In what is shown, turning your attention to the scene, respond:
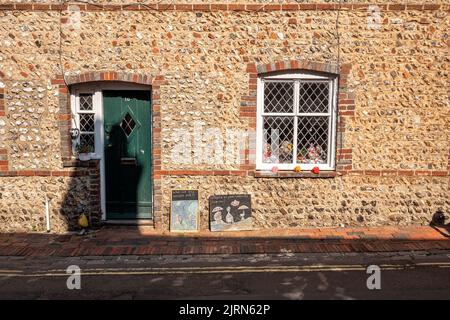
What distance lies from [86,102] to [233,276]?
4.61m

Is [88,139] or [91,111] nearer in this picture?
[91,111]

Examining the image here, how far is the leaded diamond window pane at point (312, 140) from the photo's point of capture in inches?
286

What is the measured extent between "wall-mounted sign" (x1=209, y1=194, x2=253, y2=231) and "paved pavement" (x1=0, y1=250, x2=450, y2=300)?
1245mm

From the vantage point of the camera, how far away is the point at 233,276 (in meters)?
5.12

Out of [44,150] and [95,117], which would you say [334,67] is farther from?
[44,150]

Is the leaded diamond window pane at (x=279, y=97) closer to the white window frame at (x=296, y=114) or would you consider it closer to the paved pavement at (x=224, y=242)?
the white window frame at (x=296, y=114)

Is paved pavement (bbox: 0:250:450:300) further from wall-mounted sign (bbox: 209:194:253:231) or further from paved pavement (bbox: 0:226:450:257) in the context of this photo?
wall-mounted sign (bbox: 209:194:253:231)


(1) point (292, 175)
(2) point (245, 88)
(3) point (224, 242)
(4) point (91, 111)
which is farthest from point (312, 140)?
(4) point (91, 111)

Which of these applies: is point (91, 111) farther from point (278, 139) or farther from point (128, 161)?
point (278, 139)

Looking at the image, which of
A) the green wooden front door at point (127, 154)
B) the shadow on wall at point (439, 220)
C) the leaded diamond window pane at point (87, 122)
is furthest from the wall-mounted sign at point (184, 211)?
the shadow on wall at point (439, 220)

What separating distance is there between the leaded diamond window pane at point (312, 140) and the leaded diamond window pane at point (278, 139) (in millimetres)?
186

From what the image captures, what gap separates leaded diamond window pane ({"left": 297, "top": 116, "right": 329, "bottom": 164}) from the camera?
727 centimetres
